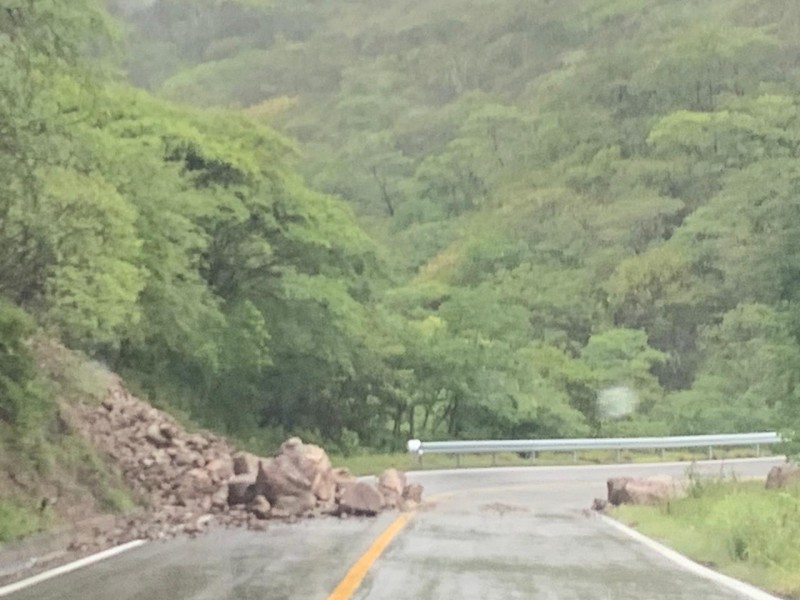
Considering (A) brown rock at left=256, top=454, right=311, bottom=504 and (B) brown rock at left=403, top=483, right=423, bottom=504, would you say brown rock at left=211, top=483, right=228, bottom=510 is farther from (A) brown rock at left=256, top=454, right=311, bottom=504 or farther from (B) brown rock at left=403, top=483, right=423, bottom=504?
(B) brown rock at left=403, top=483, right=423, bottom=504

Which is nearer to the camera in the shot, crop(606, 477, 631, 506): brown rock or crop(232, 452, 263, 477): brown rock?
crop(232, 452, 263, 477): brown rock

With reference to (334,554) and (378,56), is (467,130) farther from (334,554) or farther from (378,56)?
(334,554)

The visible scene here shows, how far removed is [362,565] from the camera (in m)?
11.0

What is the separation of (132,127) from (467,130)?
157ft

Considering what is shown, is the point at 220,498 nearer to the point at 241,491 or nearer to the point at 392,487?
the point at 241,491

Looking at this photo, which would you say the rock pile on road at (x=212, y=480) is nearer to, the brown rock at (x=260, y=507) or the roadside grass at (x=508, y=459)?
the brown rock at (x=260, y=507)

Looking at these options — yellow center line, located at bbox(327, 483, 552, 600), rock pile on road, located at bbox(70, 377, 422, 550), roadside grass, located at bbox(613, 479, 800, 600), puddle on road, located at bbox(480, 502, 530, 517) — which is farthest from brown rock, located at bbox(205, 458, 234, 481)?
roadside grass, located at bbox(613, 479, 800, 600)

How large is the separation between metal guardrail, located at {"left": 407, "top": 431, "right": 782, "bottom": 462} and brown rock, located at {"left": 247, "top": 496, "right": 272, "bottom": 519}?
537 inches

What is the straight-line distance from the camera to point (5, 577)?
34.0ft

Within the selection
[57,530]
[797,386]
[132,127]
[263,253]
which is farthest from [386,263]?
[57,530]

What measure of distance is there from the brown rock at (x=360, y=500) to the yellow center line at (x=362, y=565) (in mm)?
1631

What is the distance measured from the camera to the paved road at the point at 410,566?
9.36 meters

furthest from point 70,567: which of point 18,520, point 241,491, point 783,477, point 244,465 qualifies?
point 783,477

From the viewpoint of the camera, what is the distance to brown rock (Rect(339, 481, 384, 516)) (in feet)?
58.6
